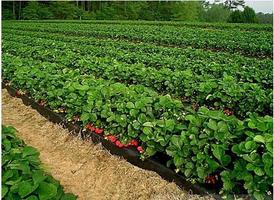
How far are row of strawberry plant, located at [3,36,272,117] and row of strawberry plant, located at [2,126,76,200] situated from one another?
9.98ft

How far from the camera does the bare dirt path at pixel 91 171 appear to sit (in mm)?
3230

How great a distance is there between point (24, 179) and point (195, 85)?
3636 millimetres

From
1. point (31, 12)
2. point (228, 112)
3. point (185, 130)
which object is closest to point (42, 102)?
point (228, 112)

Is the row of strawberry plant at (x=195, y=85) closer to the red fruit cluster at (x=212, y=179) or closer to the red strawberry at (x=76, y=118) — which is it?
the red strawberry at (x=76, y=118)

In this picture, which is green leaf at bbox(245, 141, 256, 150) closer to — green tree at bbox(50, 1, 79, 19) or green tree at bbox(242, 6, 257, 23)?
green tree at bbox(242, 6, 257, 23)

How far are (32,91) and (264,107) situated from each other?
352 cm

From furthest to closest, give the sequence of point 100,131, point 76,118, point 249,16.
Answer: point 249,16 → point 76,118 → point 100,131

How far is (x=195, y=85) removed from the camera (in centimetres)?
538

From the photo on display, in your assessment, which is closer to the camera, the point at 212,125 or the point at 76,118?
the point at 212,125

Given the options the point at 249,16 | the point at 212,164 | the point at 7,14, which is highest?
the point at 249,16

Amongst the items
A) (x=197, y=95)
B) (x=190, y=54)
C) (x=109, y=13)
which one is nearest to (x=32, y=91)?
(x=197, y=95)

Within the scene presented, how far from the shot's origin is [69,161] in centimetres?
395

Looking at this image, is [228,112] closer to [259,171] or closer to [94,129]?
[94,129]

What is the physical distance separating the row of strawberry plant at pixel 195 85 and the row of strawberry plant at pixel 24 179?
3041mm
